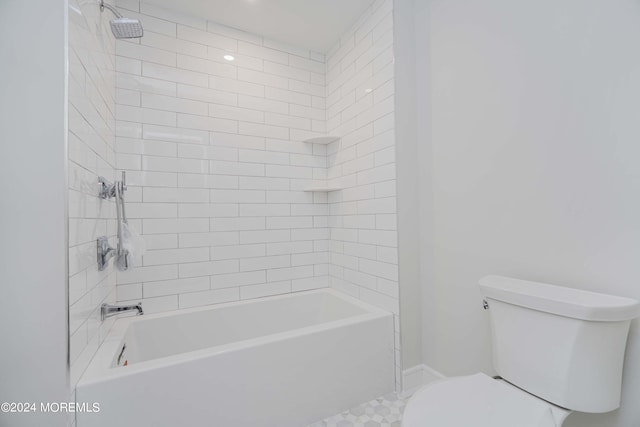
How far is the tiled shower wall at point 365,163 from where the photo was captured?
1881 mm

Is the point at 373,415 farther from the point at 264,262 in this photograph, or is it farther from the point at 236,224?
the point at 236,224

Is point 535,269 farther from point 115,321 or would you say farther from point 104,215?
point 115,321

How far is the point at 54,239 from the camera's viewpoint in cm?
98

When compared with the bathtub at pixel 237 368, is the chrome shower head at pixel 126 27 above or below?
above

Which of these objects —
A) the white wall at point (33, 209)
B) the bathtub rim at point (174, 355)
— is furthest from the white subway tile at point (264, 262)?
the white wall at point (33, 209)

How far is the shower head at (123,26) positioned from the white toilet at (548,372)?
2145 millimetres

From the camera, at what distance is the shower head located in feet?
4.59

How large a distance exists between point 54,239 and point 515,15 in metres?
2.20

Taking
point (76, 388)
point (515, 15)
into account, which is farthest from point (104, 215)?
point (515, 15)

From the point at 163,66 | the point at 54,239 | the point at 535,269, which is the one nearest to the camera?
the point at 54,239

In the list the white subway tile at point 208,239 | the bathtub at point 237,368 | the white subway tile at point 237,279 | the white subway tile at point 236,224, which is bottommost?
the bathtub at point 237,368

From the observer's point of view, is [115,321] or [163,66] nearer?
[115,321]

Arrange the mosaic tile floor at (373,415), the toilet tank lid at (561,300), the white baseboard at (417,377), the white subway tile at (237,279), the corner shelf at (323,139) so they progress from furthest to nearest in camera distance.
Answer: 1. the corner shelf at (323,139)
2. the white subway tile at (237,279)
3. the white baseboard at (417,377)
4. the mosaic tile floor at (373,415)
5. the toilet tank lid at (561,300)

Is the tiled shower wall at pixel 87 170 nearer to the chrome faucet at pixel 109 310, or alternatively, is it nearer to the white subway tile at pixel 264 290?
the chrome faucet at pixel 109 310
